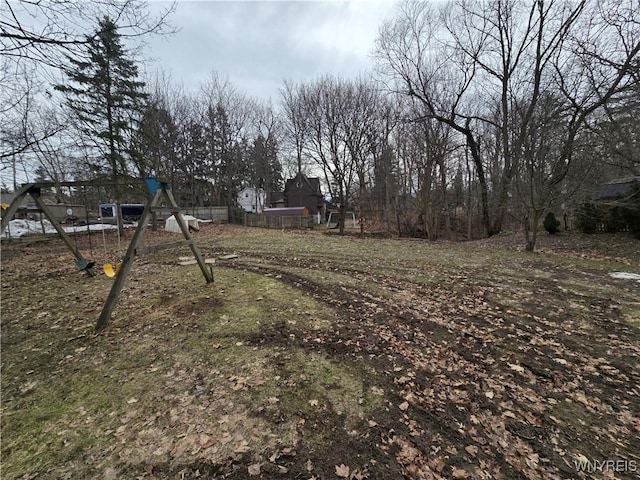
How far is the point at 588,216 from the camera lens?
1230cm

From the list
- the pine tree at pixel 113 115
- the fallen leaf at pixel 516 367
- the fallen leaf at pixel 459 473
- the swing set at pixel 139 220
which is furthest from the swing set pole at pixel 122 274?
the pine tree at pixel 113 115

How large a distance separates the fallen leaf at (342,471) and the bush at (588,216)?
51.4 feet

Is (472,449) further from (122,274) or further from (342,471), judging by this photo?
(122,274)

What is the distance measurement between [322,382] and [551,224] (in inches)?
607

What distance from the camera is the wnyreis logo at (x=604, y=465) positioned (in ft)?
6.56

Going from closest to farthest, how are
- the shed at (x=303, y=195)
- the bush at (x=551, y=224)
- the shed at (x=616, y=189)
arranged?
1. the shed at (x=616, y=189)
2. the bush at (x=551, y=224)
3. the shed at (x=303, y=195)

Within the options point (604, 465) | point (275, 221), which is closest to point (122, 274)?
point (604, 465)

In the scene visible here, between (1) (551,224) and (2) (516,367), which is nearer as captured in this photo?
(2) (516,367)

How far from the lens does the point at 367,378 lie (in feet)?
9.76

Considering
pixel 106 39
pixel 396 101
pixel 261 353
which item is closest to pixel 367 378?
pixel 261 353

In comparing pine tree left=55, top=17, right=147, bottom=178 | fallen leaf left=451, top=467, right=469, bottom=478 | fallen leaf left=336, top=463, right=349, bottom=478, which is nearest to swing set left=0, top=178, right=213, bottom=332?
fallen leaf left=336, top=463, right=349, bottom=478

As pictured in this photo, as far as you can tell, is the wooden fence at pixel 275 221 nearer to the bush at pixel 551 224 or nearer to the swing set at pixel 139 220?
the bush at pixel 551 224

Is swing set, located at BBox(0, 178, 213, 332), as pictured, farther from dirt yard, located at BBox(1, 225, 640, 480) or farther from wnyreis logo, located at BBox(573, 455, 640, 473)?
wnyreis logo, located at BBox(573, 455, 640, 473)

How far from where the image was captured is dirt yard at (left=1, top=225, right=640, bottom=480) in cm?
207
